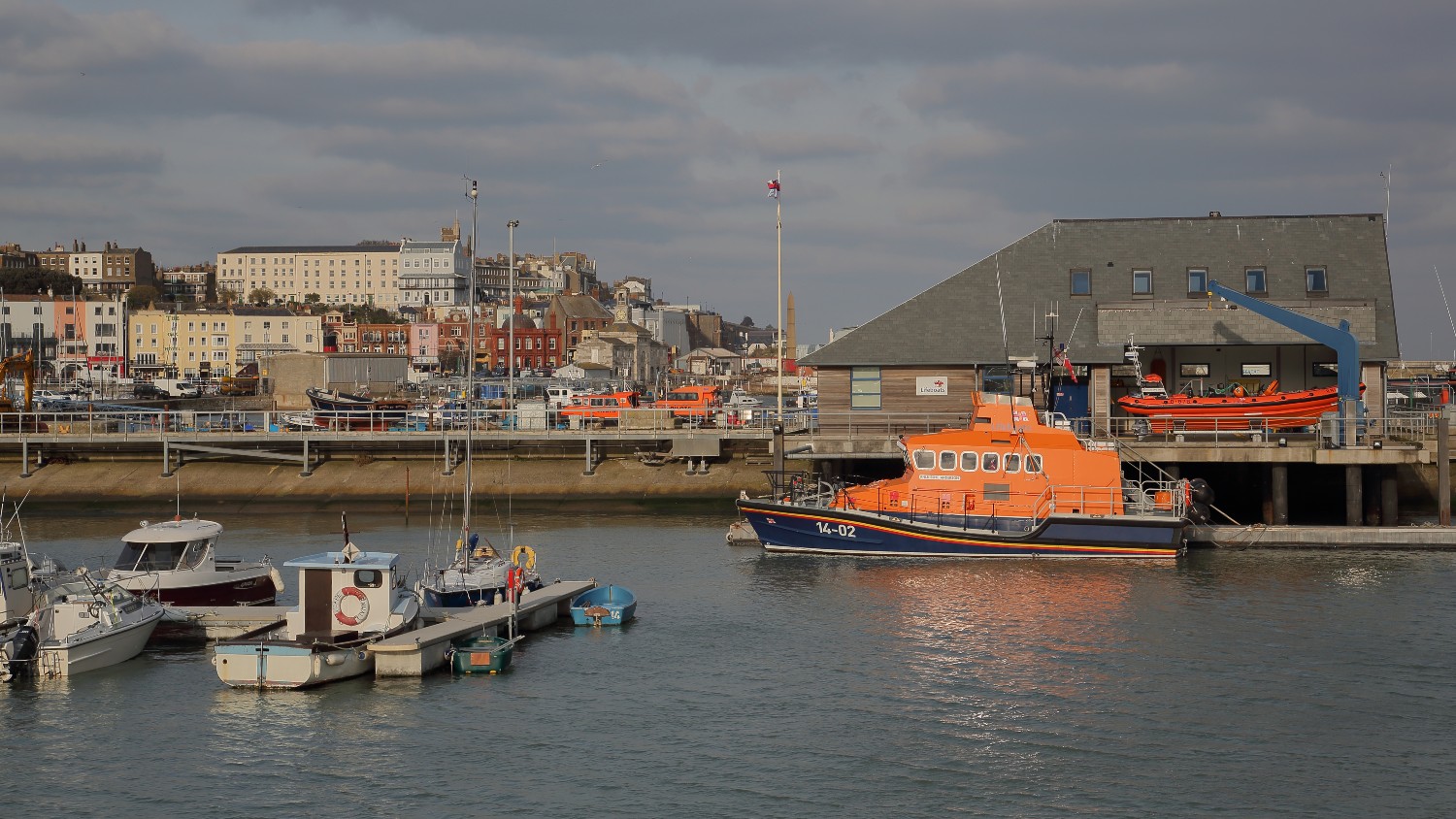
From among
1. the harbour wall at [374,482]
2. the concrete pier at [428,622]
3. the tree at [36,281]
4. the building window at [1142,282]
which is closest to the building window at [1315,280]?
the building window at [1142,282]

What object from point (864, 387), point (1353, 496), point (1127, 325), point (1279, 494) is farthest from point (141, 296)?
point (1353, 496)

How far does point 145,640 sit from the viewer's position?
27375mm

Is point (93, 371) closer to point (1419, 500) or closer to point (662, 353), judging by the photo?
point (662, 353)

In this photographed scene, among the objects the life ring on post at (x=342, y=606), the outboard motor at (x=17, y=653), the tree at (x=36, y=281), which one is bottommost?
the outboard motor at (x=17, y=653)

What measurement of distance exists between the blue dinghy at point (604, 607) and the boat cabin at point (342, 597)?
4580mm

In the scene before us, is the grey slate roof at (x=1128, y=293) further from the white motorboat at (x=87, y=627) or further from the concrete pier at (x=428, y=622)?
the white motorboat at (x=87, y=627)

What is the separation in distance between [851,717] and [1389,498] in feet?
75.0

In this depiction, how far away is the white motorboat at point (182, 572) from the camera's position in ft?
98.7

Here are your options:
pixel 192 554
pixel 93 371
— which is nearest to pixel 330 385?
pixel 93 371

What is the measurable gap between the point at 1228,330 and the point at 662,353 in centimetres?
10787

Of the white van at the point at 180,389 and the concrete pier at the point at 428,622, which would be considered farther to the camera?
the white van at the point at 180,389

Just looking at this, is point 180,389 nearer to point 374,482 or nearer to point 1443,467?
point 374,482

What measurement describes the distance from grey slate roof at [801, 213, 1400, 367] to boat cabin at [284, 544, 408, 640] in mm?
20769

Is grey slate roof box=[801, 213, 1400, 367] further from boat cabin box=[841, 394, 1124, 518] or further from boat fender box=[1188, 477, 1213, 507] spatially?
boat cabin box=[841, 394, 1124, 518]
